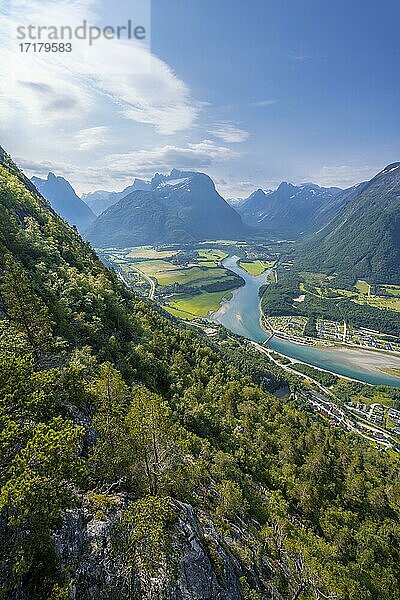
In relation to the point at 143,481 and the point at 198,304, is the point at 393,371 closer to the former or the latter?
the point at 198,304

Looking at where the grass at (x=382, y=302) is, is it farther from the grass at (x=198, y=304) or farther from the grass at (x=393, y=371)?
the grass at (x=198, y=304)

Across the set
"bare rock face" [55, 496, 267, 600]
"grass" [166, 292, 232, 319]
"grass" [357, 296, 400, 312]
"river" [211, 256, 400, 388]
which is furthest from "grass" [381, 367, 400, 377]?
"bare rock face" [55, 496, 267, 600]

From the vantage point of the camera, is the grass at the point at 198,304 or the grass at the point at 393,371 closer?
the grass at the point at 393,371

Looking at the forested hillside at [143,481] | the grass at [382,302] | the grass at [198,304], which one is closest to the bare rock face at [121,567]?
the forested hillside at [143,481]

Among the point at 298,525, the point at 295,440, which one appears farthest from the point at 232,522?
the point at 295,440

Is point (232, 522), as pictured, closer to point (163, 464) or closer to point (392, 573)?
point (163, 464)

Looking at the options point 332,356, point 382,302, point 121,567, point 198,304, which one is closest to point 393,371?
point 332,356

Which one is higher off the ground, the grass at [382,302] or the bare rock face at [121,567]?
the bare rock face at [121,567]
